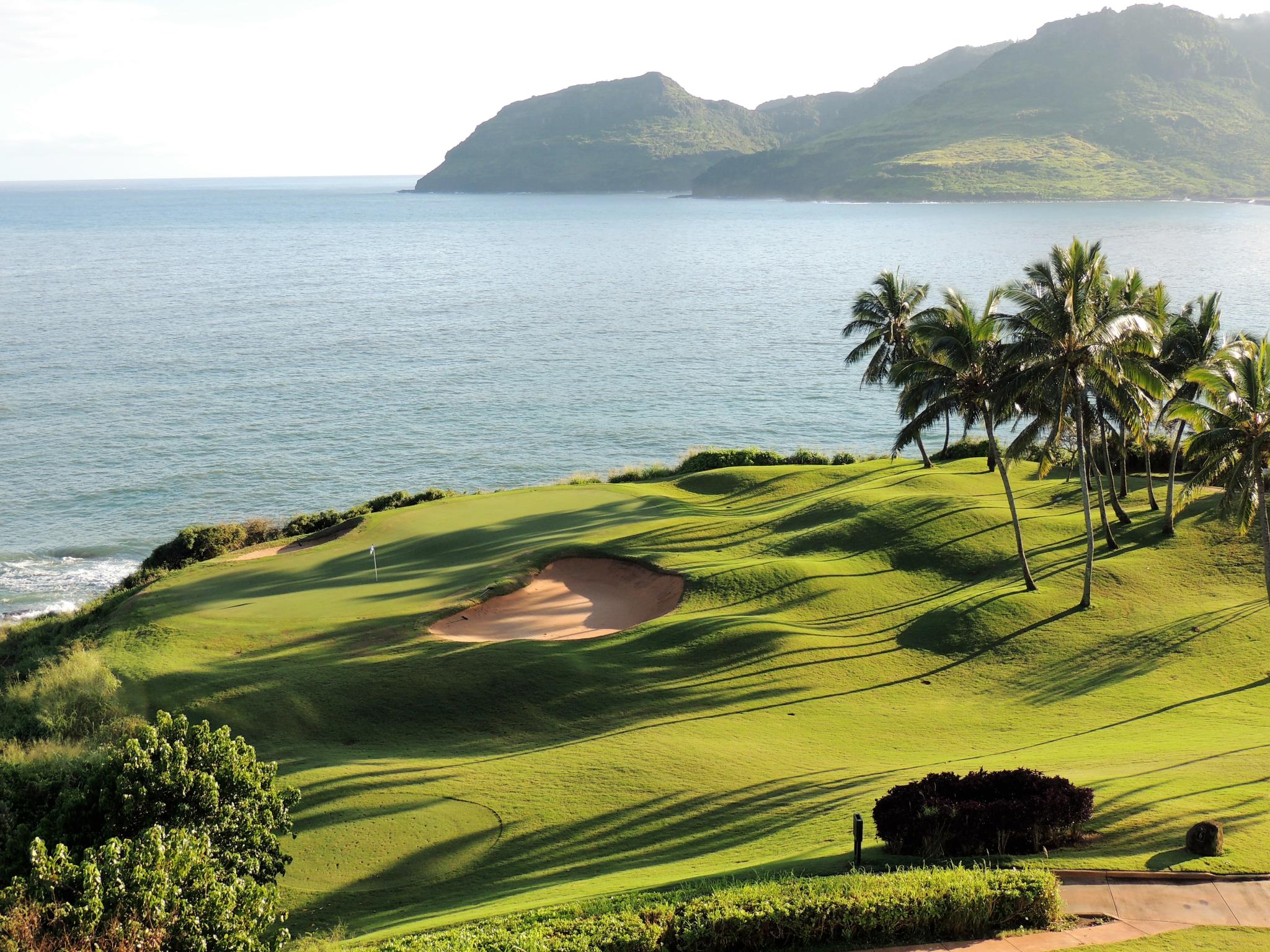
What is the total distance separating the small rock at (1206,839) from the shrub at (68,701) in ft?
A: 82.2

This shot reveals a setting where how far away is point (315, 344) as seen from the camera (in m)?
115

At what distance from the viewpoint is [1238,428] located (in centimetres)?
2589

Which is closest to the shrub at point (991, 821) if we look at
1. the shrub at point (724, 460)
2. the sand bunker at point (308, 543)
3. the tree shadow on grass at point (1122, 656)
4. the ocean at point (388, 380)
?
the tree shadow on grass at point (1122, 656)

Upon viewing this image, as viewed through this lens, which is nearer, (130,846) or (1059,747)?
(130,846)

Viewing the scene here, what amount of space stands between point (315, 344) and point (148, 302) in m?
41.5

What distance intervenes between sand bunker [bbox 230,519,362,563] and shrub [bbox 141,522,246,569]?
3800 millimetres

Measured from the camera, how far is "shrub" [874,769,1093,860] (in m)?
16.8

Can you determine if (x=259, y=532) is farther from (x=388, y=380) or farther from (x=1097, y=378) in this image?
(x=388, y=380)

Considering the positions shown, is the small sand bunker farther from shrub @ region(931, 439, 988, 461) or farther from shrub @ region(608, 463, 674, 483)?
shrub @ region(931, 439, 988, 461)

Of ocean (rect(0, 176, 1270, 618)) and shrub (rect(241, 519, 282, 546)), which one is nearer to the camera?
shrub (rect(241, 519, 282, 546))

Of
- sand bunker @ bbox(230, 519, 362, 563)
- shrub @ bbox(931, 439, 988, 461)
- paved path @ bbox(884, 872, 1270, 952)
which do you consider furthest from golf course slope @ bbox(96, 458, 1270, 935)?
shrub @ bbox(931, 439, 988, 461)

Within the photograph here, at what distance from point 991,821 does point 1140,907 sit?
7.93 feet

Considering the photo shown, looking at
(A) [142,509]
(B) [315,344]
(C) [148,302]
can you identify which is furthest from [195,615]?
(C) [148,302]

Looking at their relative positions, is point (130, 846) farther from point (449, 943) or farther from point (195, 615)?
point (195, 615)
